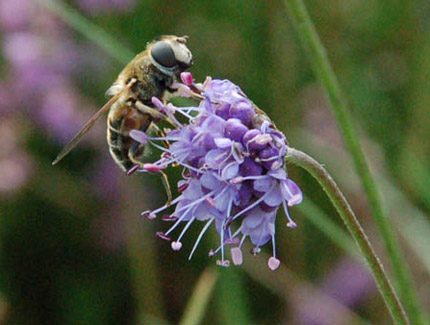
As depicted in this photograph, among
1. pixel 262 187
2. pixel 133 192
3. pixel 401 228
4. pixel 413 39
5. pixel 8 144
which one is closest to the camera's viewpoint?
pixel 262 187

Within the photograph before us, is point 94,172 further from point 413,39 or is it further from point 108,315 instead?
point 413,39

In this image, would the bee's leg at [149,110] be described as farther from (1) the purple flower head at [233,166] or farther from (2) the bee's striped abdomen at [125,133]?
(1) the purple flower head at [233,166]

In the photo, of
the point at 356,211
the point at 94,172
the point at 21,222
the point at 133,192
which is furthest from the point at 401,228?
the point at 21,222

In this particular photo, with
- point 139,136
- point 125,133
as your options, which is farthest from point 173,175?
point 139,136

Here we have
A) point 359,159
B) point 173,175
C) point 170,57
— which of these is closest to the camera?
point 359,159

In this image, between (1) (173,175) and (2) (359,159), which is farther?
(1) (173,175)

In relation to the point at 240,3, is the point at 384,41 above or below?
above

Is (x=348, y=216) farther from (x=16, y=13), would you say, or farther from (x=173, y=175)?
(x=16, y=13)
